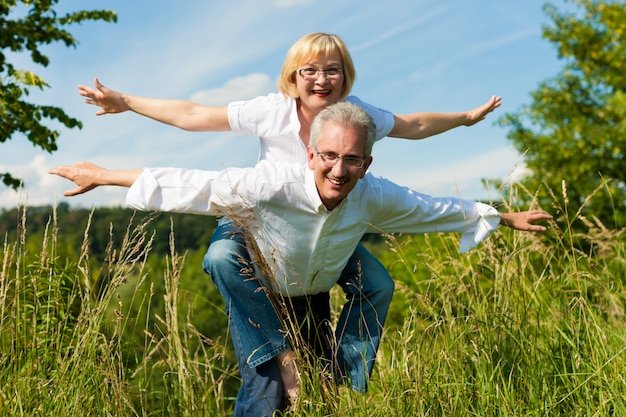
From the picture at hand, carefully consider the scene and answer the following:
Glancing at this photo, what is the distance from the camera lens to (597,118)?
15453mm

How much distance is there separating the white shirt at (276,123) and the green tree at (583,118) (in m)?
10.5

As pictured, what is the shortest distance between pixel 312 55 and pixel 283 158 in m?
0.55

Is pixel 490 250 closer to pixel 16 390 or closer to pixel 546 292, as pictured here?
pixel 546 292

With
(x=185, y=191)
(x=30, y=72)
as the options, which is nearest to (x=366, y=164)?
(x=185, y=191)

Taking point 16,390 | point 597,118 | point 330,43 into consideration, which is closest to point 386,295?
point 330,43

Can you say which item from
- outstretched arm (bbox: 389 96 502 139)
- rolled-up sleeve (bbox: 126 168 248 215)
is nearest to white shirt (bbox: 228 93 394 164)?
outstretched arm (bbox: 389 96 502 139)

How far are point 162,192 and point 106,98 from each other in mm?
979

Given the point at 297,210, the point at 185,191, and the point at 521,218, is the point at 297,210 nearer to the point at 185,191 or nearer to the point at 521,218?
the point at 185,191

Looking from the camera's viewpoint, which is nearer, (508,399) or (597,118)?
(508,399)

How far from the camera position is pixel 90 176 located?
2.60 m

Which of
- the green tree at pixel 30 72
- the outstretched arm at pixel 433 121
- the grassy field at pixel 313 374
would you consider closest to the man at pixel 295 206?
the grassy field at pixel 313 374

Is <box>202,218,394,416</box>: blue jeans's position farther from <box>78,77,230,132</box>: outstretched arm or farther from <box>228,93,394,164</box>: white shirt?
<box>78,77,230,132</box>: outstretched arm

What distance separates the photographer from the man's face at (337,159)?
2.63 m

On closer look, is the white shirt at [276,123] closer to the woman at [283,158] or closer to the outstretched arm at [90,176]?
the woman at [283,158]
